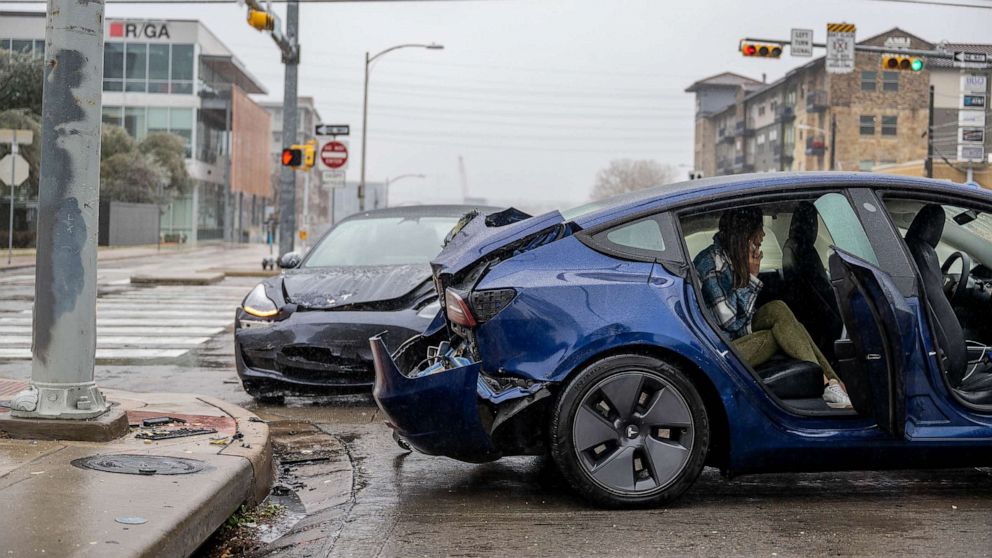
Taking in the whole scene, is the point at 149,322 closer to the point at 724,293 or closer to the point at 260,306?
the point at 260,306

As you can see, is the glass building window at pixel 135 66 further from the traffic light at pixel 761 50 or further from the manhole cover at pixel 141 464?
the manhole cover at pixel 141 464

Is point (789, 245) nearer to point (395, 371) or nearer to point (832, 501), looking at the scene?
point (832, 501)

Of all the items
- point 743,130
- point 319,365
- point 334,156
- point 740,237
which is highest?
point 743,130

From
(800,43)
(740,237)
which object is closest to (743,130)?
(800,43)

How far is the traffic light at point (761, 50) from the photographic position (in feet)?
80.8

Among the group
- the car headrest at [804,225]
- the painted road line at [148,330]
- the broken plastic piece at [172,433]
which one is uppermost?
the car headrest at [804,225]

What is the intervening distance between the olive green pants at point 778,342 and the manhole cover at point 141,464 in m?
2.61

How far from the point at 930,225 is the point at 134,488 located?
3853 millimetres

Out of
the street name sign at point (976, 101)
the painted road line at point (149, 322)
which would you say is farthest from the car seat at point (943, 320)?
the street name sign at point (976, 101)

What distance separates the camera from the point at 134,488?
464 cm

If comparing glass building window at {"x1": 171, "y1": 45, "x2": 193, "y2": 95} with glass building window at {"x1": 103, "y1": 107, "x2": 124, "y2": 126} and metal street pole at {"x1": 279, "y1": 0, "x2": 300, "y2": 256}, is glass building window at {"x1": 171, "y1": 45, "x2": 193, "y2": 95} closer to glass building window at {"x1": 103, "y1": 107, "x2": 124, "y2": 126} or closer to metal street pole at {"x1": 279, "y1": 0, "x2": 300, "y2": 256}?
glass building window at {"x1": 103, "y1": 107, "x2": 124, "y2": 126}

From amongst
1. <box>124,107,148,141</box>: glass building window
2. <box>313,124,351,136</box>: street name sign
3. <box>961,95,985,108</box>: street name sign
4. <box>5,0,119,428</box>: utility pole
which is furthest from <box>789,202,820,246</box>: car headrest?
<box>124,107,148,141</box>: glass building window

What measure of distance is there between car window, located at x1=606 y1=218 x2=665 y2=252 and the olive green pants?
2.18 feet

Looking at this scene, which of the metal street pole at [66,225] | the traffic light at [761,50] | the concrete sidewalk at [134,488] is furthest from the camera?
the traffic light at [761,50]
